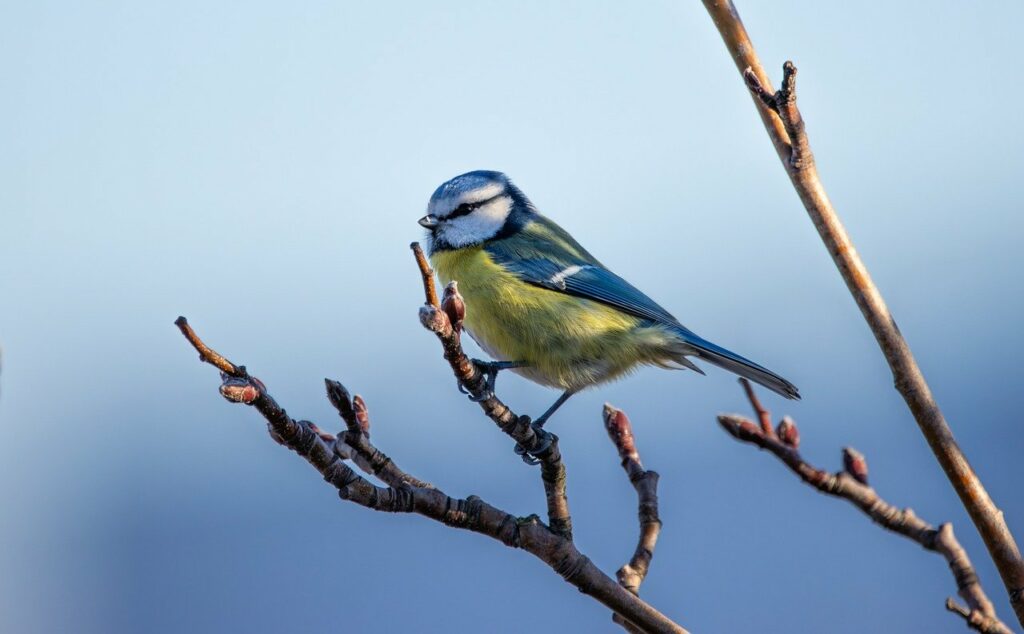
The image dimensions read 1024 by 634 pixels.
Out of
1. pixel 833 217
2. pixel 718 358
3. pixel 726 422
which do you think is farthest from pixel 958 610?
pixel 718 358

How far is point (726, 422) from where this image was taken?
4.81ft

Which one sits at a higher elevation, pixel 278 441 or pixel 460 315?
pixel 460 315

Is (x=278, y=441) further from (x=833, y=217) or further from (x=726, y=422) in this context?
(x=833, y=217)

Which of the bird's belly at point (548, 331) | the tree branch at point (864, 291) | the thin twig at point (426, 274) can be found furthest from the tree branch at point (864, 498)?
the bird's belly at point (548, 331)

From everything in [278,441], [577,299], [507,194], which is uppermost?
[507,194]

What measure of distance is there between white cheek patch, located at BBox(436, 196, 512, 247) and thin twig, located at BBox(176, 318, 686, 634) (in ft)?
4.71

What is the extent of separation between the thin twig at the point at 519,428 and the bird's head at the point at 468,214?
1.26 metres

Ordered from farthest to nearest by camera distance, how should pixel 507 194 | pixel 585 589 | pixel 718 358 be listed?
pixel 507 194, pixel 718 358, pixel 585 589

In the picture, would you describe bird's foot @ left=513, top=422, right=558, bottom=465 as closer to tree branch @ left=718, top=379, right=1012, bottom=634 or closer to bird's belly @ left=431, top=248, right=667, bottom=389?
tree branch @ left=718, top=379, right=1012, bottom=634

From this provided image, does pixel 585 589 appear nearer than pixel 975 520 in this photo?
No

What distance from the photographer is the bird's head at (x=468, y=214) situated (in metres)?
3.10

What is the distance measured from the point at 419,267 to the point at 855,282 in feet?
1.99

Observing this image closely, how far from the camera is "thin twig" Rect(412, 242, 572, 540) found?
1.54 meters

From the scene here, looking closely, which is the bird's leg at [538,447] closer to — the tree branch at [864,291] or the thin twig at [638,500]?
the thin twig at [638,500]
